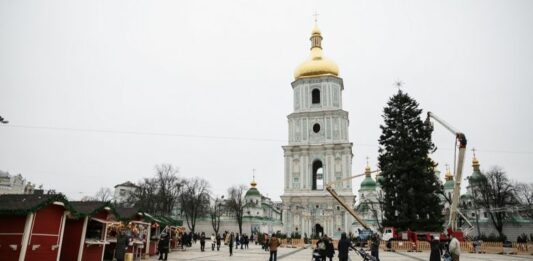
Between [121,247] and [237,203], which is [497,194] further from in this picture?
[121,247]

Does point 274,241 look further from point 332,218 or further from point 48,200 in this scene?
point 332,218

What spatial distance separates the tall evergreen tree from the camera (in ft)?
107

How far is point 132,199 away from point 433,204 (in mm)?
48579

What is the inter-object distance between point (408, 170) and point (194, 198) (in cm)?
3608

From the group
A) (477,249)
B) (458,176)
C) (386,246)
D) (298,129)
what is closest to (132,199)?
(298,129)

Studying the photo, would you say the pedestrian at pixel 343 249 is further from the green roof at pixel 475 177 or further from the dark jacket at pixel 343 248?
the green roof at pixel 475 177

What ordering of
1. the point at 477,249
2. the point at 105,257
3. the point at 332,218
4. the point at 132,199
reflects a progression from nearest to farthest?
the point at 105,257
the point at 477,249
the point at 332,218
the point at 132,199

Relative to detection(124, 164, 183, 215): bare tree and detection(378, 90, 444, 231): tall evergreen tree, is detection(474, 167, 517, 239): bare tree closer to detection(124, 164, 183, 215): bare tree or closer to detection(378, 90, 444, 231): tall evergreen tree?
detection(378, 90, 444, 231): tall evergreen tree

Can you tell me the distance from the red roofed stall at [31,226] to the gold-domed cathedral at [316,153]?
38146mm

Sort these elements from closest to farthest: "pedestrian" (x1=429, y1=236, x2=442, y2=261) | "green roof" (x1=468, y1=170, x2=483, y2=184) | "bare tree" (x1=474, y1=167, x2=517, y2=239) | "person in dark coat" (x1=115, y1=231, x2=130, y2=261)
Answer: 1. "pedestrian" (x1=429, y1=236, x2=442, y2=261)
2. "person in dark coat" (x1=115, y1=231, x2=130, y2=261)
3. "bare tree" (x1=474, y1=167, x2=517, y2=239)
4. "green roof" (x1=468, y1=170, x2=483, y2=184)

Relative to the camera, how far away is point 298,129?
179 feet

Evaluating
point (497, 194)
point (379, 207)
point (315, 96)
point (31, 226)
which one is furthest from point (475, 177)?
point (31, 226)

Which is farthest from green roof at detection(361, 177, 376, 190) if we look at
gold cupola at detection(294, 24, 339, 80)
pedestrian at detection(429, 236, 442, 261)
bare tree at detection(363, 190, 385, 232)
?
pedestrian at detection(429, 236, 442, 261)

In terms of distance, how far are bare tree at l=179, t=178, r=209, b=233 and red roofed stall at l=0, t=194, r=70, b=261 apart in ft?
146
